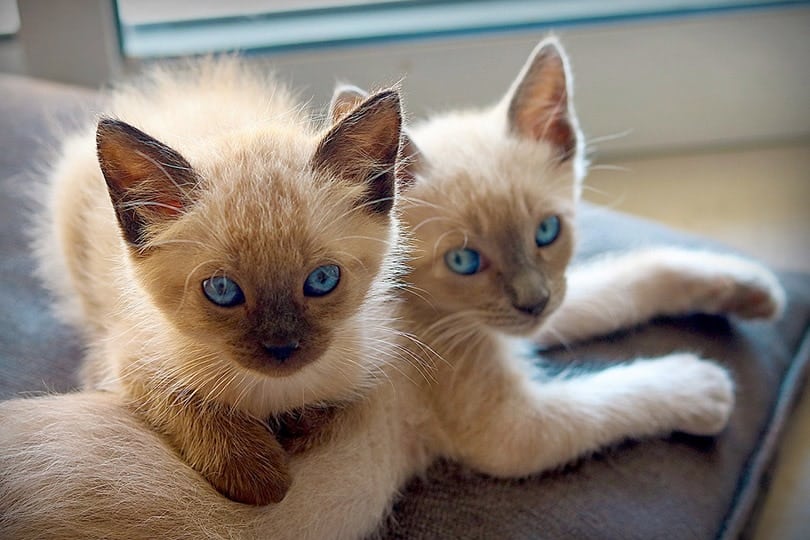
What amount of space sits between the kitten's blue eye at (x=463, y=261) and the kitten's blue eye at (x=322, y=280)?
0.23 m

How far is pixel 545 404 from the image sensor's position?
1.06 metres

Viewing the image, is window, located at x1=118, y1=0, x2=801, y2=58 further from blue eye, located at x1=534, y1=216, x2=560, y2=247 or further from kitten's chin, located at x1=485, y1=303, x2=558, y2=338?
kitten's chin, located at x1=485, y1=303, x2=558, y2=338

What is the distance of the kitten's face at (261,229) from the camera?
2.54ft

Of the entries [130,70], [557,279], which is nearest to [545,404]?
[557,279]

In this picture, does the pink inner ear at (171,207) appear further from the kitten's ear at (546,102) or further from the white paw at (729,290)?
the white paw at (729,290)

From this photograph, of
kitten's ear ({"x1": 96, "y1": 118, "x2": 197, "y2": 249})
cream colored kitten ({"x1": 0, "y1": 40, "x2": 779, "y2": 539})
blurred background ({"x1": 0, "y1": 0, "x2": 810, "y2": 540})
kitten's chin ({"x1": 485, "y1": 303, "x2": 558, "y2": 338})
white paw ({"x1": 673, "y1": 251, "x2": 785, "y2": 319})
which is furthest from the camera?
blurred background ({"x1": 0, "y1": 0, "x2": 810, "y2": 540})

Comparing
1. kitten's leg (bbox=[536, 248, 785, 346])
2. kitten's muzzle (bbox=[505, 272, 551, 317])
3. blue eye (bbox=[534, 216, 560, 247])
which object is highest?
blue eye (bbox=[534, 216, 560, 247])

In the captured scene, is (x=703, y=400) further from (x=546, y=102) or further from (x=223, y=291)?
(x=223, y=291)

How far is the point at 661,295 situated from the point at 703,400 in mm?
220

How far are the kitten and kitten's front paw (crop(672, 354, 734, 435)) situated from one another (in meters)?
0.44

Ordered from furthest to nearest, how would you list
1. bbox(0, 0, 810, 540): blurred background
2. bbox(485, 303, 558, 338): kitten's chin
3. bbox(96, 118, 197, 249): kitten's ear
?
bbox(0, 0, 810, 540): blurred background, bbox(485, 303, 558, 338): kitten's chin, bbox(96, 118, 197, 249): kitten's ear

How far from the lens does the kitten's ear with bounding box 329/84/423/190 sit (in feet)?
3.13

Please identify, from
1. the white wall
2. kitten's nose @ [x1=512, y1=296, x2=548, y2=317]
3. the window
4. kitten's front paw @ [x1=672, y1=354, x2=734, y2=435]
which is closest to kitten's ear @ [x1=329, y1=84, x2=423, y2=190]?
→ kitten's nose @ [x1=512, y1=296, x2=548, y2=317]

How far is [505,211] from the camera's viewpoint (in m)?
1.00
